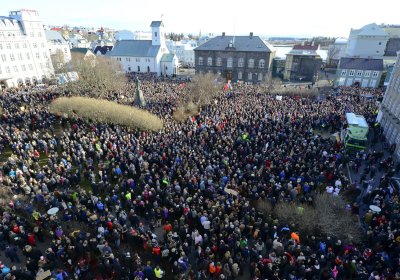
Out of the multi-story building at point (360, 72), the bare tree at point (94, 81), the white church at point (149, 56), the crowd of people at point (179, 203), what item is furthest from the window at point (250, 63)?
the crowd of people at point (179, 203)

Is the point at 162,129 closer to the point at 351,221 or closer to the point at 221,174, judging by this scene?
the point at 221,174

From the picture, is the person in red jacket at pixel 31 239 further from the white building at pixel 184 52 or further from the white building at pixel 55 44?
the white building at pixel 184 52

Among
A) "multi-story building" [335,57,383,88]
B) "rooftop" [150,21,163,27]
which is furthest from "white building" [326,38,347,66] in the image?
"rooftop" [150,21,163,27]

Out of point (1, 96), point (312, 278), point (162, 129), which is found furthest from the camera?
point (1, 96)

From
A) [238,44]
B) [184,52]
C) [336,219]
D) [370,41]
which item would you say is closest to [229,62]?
[238,44]

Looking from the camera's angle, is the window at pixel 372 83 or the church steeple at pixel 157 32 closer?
the window at pixel 372 83

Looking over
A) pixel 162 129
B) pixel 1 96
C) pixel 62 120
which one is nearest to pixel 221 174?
pixel 162 129

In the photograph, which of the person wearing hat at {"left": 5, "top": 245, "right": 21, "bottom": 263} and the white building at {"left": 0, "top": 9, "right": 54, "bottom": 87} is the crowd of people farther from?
the white building at {"left": 0, "top": 9, "right": 54, "bottom": 87}
